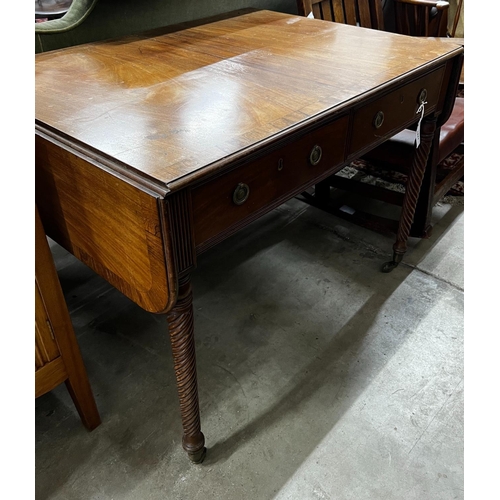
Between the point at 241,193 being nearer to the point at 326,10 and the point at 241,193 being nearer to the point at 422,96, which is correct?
the point at 422,96

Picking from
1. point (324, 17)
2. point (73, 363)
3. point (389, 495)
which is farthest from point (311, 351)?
point (324, 17)

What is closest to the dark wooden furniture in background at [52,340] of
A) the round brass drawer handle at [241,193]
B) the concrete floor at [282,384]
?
the concrete floor at [282,384]

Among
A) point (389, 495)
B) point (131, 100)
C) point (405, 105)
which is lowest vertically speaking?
point (389, 495)

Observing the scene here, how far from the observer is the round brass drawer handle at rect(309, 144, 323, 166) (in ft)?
3.17

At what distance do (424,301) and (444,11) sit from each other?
137 cm

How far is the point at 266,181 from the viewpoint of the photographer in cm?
89

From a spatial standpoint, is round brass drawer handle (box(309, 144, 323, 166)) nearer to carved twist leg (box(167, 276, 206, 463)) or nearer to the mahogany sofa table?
the mahogany sofa table

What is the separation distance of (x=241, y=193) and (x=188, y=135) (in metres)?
0.13

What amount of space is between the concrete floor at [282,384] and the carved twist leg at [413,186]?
0.07m

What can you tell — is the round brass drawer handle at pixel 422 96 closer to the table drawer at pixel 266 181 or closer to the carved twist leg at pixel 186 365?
the table drawer at pixel 266 181

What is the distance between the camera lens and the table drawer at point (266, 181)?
31.3 inches

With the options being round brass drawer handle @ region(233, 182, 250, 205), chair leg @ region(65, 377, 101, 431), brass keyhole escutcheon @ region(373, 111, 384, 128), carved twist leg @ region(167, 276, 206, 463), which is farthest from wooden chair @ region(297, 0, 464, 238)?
chair leg @ region(65, 377, 101, 431)

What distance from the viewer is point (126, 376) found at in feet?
4.37

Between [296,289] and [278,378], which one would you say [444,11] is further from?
[278,378]
